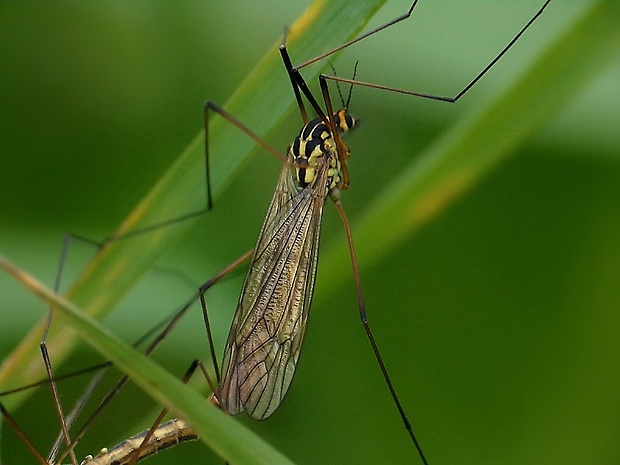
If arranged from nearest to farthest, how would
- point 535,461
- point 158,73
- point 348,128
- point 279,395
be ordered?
point 279,395 < point 348,128 < point 535,461 < point 158,73

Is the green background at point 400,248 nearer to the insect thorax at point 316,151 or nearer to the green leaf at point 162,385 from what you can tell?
the insect thorax at point 316,151

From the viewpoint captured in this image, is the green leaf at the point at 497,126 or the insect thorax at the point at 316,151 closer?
the green leaf at the point at 497,126

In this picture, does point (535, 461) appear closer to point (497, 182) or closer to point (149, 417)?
point (497, 182)

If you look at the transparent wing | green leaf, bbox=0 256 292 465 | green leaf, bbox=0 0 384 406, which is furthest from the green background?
green leaf, bbox=0 256 292 465

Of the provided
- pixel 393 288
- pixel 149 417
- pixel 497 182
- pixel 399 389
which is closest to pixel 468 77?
pixel 497 182

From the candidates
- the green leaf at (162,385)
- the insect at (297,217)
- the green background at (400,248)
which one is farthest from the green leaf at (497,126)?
the green leaf at (162,385)

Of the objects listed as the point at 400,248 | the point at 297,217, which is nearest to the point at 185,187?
the point at 297,217
